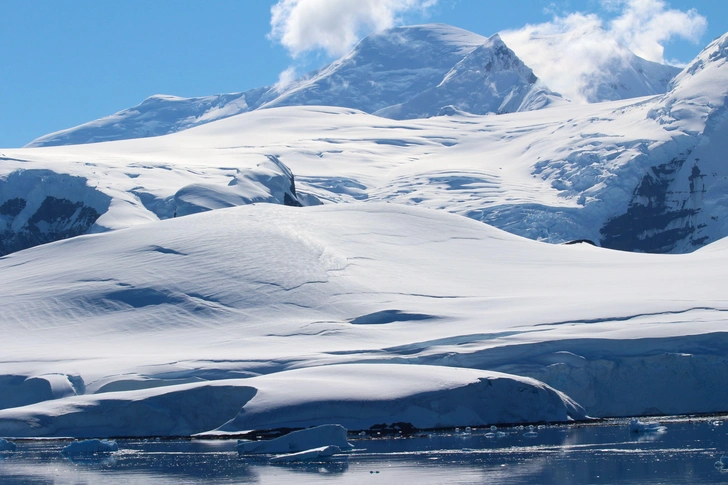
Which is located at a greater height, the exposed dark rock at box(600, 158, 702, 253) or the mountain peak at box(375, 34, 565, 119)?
the mountain peak at box(375, 34, 565, 119)

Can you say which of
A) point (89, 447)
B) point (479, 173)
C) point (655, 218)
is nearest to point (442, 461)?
point (89, 447)

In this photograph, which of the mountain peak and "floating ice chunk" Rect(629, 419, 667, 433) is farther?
the mountain peak

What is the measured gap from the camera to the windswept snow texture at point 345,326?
116 feet

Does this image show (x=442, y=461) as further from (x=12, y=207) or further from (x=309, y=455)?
(x=12, y=207)

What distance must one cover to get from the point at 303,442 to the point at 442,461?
15.1 ft

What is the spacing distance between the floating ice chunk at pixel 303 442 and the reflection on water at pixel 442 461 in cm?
47

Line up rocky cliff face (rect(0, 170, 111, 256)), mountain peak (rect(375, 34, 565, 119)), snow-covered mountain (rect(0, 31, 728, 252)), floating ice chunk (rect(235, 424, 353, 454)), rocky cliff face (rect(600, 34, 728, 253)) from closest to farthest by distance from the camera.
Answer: floating ice chunk (rect(235, 424, 353, 454)) < rocky cliff face (rect(0, 170, 111, 256)) < snow-covered mountain (rect(0, 31, 728, 252)) < rocky cliff face (rect(600, 34, 728, 253)) < mountain peak (rect(375, 34, 565, 119))

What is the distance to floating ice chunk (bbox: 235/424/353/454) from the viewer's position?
30.7 m

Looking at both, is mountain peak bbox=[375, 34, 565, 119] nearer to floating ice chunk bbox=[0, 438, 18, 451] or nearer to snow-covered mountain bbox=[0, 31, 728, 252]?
snow-covered mountain bbox=[0, 31, 728, 252]

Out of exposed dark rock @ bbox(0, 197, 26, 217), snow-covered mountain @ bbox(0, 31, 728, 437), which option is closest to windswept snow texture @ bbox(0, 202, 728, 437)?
snow-covered mountain @ bbox(0, 31, 728, 437)

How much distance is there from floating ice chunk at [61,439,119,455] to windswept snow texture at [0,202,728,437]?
3151mm

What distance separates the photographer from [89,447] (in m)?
31.8

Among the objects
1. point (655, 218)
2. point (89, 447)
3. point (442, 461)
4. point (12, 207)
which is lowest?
point (442, 461)

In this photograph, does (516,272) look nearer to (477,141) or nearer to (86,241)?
(86,241)
